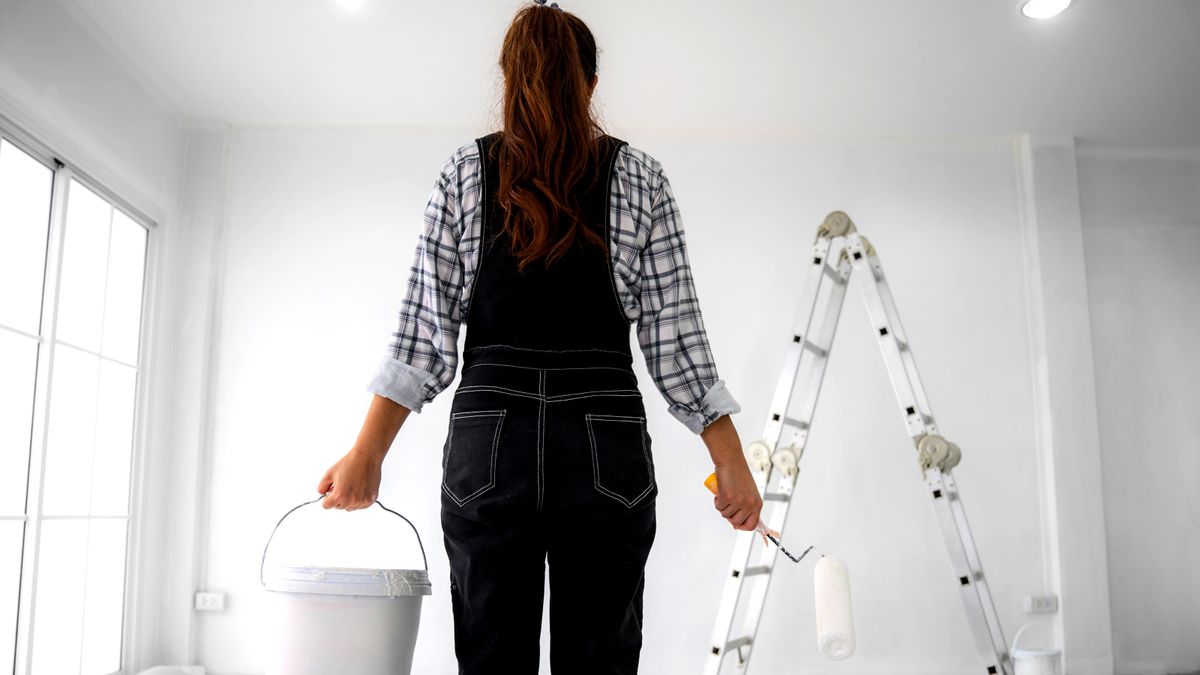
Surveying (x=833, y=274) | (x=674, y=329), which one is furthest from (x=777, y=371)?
(x=674, y=329)

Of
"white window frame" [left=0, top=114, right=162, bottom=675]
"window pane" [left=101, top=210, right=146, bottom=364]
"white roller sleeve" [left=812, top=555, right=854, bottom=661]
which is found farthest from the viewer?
"window pane" [left=101, top=210, right=146, bottom=364]

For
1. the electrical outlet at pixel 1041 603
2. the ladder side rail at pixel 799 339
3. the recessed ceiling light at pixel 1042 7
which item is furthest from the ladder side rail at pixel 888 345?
the electrical outlet at pixel 1041 603

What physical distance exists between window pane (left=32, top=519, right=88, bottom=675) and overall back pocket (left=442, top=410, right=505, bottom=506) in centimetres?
259

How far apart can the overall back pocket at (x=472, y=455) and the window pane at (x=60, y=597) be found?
259 centimetres

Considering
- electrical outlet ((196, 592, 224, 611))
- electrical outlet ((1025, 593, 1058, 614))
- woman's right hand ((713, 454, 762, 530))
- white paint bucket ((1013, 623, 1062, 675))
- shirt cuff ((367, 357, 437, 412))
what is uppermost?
shirt cuff ((367, 357, 437, 412))

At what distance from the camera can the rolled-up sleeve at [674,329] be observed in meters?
1.43

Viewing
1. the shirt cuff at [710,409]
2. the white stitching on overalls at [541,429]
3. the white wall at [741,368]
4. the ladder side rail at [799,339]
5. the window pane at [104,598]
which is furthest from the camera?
the white wall at [741,368]

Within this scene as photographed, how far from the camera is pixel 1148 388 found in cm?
440

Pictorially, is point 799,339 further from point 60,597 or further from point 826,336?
point 60,597

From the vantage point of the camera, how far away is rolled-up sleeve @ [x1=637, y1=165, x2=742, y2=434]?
4.70 ft

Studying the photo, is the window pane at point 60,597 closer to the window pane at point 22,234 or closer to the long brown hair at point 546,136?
the window pane at point 22,234

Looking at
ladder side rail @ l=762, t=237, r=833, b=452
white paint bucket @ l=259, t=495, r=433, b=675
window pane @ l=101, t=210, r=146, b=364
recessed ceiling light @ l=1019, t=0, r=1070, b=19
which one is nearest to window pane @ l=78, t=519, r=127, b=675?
window pane @ l=101, t=210, r=146, b=364

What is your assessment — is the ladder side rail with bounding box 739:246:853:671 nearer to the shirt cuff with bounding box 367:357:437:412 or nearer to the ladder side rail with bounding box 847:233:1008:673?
the ladder side rail with bounding box 847:233:1008:673

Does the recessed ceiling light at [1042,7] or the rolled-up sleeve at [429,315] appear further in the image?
the recessed ceiling light at [1042,7]
